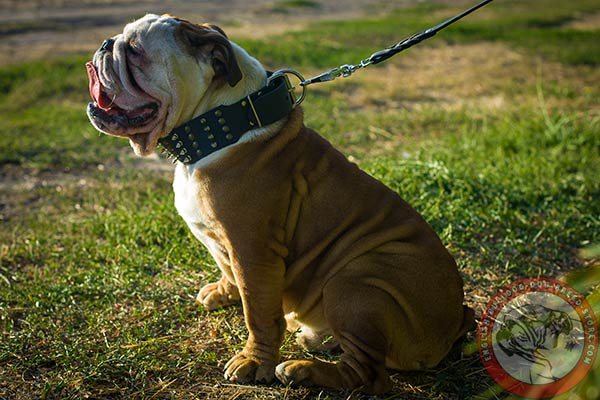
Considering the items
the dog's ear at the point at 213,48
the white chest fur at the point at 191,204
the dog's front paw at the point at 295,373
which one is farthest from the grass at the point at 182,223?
the dog's ear at the point at 213,48

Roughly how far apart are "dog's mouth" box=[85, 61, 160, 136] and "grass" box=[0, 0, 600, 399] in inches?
46.7

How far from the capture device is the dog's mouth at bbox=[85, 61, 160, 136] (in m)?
3.10

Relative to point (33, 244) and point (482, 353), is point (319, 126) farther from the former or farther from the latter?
point (482, 353)

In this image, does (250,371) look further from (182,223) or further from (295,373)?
(182,223)

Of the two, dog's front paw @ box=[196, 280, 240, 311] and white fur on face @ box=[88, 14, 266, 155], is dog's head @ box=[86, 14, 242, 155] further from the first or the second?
dog's front paw @ box=[196, 280, 240, 311]

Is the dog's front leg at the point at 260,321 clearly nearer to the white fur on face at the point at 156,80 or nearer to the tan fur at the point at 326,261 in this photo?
the tan fur at the point at 326,261

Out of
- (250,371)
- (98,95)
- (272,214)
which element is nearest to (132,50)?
(98,95)

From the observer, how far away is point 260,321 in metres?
3.15

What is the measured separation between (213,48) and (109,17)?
11.9 metres

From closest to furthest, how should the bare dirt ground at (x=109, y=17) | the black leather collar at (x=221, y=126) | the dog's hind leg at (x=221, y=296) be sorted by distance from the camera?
the black leather collar at (x=221, y=126) → the dog's hind leg at (x=221, y=296) → the bare dirt ground at (x=109, y=17)

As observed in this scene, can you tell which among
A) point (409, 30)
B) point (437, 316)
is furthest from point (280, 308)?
point (409, 30)

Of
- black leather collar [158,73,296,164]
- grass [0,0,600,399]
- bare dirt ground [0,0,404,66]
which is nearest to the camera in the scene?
black leather collar [158,73,296,164]

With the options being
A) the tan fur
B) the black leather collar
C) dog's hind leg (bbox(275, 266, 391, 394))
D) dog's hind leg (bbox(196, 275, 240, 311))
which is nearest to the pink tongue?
the black leather collar

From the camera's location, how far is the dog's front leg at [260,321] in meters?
3.10
